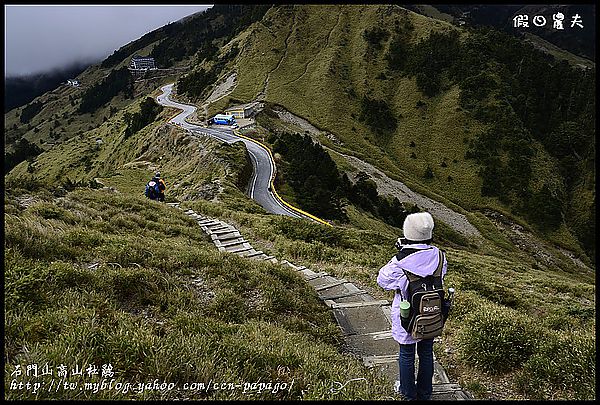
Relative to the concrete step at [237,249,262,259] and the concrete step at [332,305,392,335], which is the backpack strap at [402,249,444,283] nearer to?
the concrete step at [332,305,392,335]

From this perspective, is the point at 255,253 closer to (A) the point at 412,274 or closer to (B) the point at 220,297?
(B) the point at 220,297

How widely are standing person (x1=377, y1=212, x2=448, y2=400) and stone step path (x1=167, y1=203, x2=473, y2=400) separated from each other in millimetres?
873

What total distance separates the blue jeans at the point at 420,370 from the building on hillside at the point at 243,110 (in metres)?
80.5

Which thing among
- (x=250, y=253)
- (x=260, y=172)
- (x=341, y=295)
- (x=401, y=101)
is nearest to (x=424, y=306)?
(x=341, y=295)

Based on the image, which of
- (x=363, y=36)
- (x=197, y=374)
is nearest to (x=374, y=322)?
(x=197, y=374)

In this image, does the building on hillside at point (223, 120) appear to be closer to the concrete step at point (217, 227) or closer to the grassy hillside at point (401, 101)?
the grassy hillside at point (401, 101)

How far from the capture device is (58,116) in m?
194

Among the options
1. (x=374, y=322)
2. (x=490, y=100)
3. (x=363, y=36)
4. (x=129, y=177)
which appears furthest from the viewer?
(x=363, y=36)

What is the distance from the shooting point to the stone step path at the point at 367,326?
Result: 20.8 ft

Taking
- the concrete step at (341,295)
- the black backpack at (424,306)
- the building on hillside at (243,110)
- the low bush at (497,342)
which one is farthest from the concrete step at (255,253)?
the building on hillside at (243,110)

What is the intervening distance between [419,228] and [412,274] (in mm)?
573

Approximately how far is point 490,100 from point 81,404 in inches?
4280

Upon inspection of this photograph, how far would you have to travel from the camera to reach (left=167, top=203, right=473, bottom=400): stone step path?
6344mm

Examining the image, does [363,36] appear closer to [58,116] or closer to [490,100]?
Answer: [490,100]
